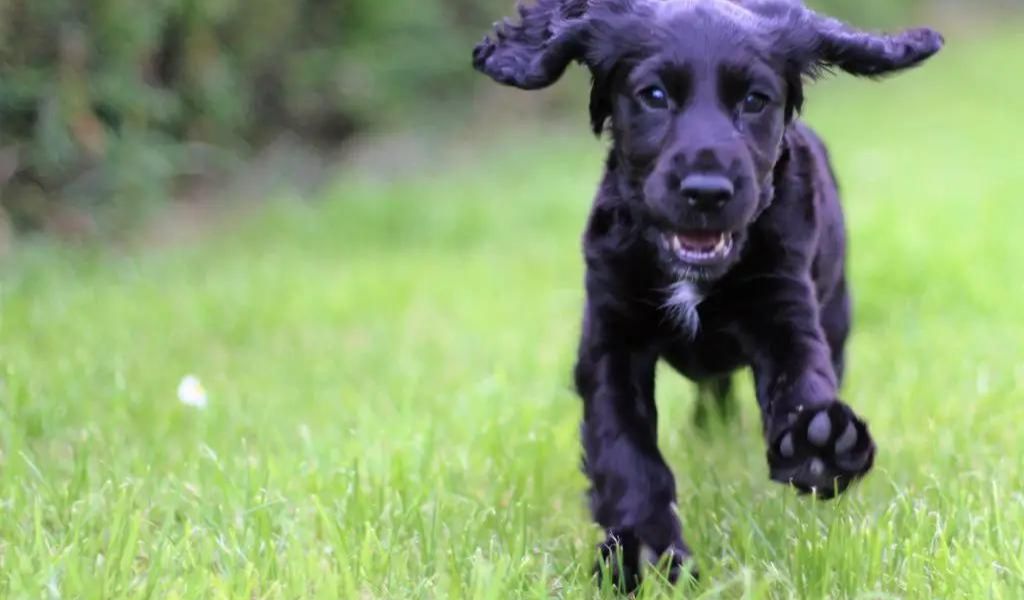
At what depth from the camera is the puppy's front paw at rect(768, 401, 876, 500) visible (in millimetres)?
2004

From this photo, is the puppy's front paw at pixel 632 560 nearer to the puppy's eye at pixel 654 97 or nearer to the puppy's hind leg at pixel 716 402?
the puppy's eye at pixel 654 97

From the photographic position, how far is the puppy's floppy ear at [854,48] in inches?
97.4

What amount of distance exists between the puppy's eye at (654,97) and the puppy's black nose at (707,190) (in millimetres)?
206

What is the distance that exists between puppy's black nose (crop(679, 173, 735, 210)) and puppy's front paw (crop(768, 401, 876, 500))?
1.28ft

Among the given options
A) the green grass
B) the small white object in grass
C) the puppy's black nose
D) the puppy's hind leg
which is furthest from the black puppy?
the small white object in grass

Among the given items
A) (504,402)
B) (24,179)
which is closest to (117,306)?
(24,179)

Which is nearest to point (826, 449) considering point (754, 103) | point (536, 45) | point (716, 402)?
point (754, 103)

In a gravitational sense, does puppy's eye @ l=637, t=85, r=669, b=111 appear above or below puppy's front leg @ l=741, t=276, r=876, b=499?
above

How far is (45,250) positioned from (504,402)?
278 centimetres

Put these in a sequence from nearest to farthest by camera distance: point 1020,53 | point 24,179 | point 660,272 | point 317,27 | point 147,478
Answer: point 660,272 → point 147,478 → point 24,179 → point 317,27 → point 1020,53

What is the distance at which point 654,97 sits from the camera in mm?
2338

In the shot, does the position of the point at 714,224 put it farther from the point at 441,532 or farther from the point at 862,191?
the point at 862,191

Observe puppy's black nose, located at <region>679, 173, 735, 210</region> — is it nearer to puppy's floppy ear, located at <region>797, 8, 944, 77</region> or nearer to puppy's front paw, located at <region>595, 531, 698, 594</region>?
puppy's floppy ear, located at <region>797, 8, 944, 77</region>

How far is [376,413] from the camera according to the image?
340 centimetres
